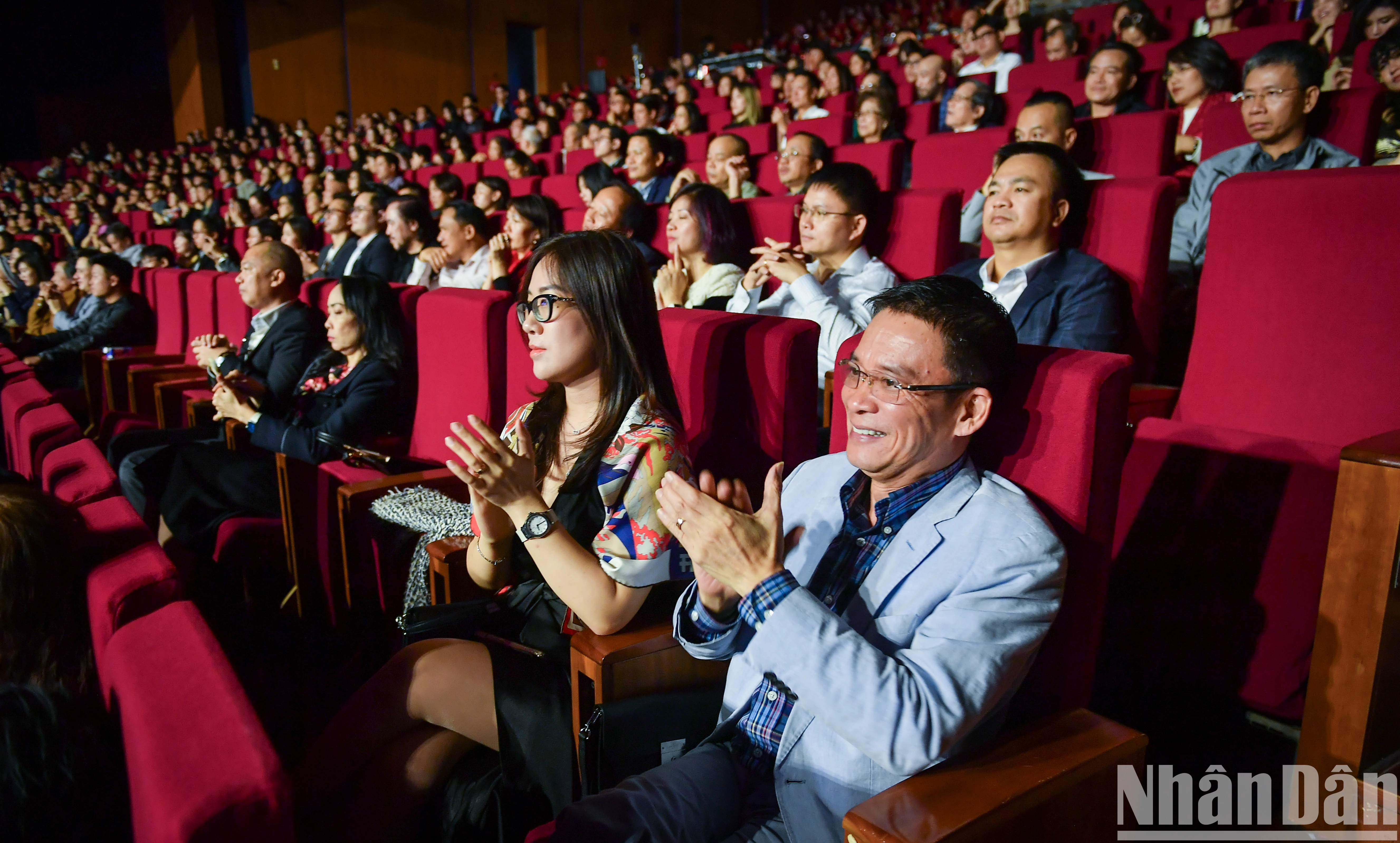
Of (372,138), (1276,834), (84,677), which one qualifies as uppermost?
(372,138)

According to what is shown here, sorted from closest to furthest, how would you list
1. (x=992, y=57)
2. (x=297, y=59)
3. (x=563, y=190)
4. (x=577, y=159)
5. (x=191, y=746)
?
1. (x=191, y=746)
2. (x=563, y=190)
3. (x=992, y=57)
4. (x=577, y=159)
5. (x=297, y=59)

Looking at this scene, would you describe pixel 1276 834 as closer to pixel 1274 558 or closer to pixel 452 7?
pixel 1274 558

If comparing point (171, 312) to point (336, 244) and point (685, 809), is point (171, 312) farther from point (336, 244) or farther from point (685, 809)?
point (685, 809)

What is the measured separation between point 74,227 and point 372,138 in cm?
110

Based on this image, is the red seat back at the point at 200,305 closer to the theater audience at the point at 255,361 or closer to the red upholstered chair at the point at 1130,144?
the theater audience at the point at 255,361

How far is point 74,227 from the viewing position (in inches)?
120

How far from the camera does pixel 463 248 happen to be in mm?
1193

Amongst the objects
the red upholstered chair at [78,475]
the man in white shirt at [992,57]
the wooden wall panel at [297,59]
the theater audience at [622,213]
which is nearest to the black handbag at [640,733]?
the red upholstered chair at [78,475]

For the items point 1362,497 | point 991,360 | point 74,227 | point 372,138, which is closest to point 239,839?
point 991,360

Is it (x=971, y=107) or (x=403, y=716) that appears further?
(x=971, y=107)

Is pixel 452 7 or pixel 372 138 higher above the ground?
pixel 452 7

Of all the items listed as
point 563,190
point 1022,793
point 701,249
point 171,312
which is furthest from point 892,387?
point 171,312

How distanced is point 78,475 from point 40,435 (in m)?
0.16

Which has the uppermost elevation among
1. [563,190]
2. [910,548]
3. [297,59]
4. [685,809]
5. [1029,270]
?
[297,59]
